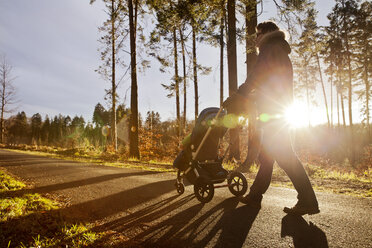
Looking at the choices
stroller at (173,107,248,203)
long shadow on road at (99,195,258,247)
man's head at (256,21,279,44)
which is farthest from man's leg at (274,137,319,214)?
man's head at (256,21,279,44)

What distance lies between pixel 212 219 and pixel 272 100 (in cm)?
177

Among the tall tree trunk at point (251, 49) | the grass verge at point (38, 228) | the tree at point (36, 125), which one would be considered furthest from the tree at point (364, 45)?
the tree at point (36, 125)

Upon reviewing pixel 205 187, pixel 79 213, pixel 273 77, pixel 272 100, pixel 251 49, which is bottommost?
pixel 79 213

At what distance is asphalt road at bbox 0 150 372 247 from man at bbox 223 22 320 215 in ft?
1.51

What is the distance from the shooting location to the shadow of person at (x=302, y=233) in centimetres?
200

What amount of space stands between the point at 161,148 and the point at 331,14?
2442 cm

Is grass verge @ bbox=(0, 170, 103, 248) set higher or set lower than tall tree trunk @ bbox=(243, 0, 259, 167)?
lower

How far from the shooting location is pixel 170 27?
999 centimetres

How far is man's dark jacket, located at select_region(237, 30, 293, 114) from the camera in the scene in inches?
113

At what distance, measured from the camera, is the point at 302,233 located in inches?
87.0

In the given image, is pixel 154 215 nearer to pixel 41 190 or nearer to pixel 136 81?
pixel 41 190

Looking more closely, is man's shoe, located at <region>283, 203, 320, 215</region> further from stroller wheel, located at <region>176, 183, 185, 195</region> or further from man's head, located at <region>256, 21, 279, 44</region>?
man's head, located at <region>256, 21, 279, 44</region>

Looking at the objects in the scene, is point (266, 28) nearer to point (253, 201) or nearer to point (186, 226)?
point (253, 201)

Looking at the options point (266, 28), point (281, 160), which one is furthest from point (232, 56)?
point (281, 160)
